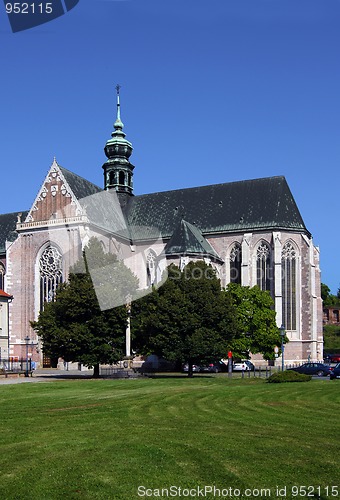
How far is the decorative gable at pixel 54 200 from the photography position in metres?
68.9

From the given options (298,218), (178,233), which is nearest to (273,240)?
(298,218)

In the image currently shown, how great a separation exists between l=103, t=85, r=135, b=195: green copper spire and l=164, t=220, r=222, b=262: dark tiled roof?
56.0 ft

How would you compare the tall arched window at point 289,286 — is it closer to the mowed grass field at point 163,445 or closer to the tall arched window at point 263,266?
the tall arched window at point 263,266

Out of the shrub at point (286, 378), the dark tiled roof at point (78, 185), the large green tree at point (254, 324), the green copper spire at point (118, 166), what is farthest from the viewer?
the green copper spire at point (118, 166)

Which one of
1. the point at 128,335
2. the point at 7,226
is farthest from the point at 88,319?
the point at 7,226

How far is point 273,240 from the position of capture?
71250mm

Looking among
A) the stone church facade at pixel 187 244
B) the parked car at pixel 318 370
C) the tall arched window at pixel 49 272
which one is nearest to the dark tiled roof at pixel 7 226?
the stone church facade at pixel 187 244

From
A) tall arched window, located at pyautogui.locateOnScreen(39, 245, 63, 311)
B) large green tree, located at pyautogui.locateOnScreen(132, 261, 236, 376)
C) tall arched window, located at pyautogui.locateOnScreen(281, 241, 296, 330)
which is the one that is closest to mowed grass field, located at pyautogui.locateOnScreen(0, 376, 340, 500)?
large green tree, located at pyautogui.locateOnScreen(132, 261, 236, 376)

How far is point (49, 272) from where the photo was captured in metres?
70.0

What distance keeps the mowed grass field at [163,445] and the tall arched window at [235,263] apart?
4847 cm

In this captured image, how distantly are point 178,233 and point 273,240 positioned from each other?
11.0 m

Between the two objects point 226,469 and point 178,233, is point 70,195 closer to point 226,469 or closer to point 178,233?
point 178,233

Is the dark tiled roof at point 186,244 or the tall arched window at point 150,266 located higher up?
the dark tiled roof at point 186,244

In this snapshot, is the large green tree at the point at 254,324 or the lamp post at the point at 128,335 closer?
the lamp post at the point at 128,335
